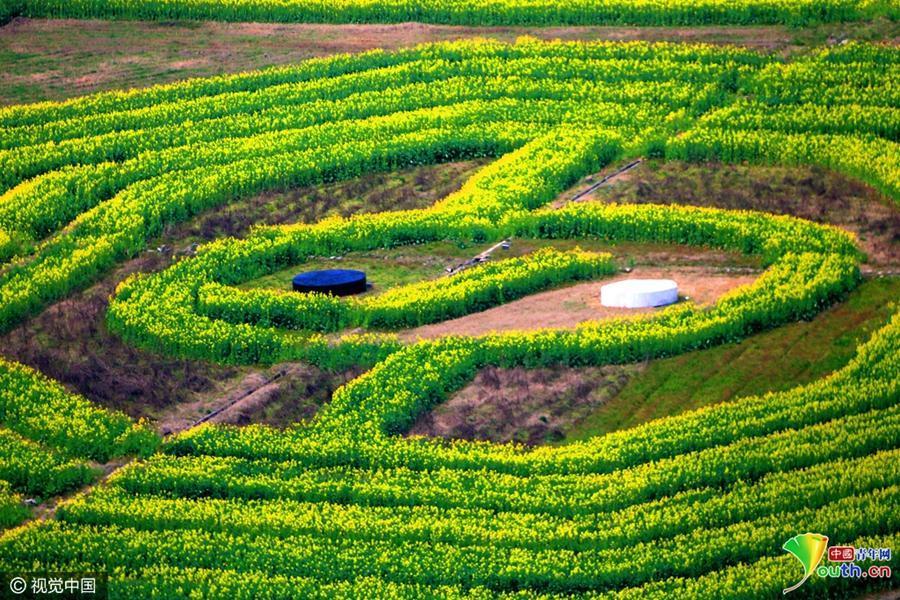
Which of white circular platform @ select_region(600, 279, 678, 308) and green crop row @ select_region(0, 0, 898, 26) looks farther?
green crop row @ select_region(0, 0, 898, 26)

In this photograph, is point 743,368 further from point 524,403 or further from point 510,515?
point 510,515

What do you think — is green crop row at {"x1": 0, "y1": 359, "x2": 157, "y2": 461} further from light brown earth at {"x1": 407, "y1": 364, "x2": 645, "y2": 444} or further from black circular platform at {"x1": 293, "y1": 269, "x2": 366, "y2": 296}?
black circular platform at {"x1": 293, "y1": 269, "x2": 366, "y2": 296}

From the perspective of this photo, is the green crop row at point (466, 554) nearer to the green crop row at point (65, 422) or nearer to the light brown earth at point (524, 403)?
the green crop row at point (65, 422)

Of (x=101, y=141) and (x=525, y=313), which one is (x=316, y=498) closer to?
(x=525, y=313)

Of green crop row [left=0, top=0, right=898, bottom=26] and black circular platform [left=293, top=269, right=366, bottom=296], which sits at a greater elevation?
green crop row [left=0, top=0, right=898, bottom=26]

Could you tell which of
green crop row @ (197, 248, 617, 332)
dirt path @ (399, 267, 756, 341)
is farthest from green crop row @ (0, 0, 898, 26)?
green crop row @ (197, 248, 617, 332)

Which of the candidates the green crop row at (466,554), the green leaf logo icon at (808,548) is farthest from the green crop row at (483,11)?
the green leaf logo icon at (808,548)

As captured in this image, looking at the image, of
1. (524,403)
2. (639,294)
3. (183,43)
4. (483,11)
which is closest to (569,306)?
(639,294)

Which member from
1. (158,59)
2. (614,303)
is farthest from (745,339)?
(158,59)
